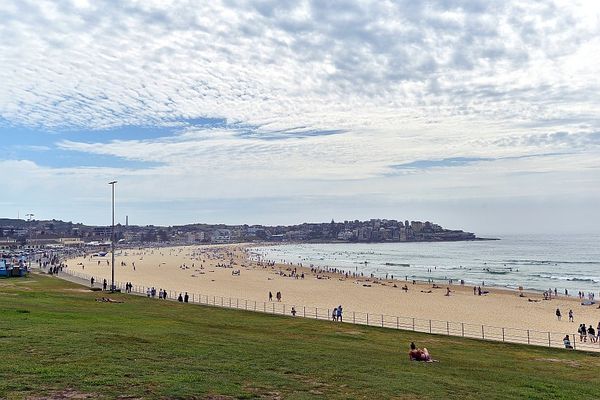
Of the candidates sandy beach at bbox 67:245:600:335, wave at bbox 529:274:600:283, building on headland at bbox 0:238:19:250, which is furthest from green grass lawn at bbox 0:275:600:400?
building on headland at bbox 0:238:19:250

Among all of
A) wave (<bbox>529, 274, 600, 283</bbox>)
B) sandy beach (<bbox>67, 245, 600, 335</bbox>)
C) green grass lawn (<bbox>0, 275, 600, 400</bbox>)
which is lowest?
wave (<bbox>529, 274, 600, 283</bbox>)

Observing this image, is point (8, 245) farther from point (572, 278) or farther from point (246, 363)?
point (246, 363)

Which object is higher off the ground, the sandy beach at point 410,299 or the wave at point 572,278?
the sandy beach at point 410,299

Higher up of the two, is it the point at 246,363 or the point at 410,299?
the point at 246,363

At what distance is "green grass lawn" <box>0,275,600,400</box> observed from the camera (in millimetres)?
9766

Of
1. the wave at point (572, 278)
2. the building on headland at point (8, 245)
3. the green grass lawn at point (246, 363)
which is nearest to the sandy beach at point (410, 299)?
the green grass lawn at point (246, 363)

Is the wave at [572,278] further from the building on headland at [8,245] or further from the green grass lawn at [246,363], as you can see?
the building on headland at [8,245]

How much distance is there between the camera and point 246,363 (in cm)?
1245

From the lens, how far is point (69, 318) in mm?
17797

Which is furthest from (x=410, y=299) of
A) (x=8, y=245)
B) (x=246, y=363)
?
(x=8, y=245)

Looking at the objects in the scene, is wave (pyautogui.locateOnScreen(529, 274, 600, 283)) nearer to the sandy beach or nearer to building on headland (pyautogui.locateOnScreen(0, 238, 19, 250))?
the sandy beach

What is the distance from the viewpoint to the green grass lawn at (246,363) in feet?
32.0

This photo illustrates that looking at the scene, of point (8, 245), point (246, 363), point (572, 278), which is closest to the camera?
point (246, 363)

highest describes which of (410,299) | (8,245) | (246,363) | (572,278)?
(8,245)
